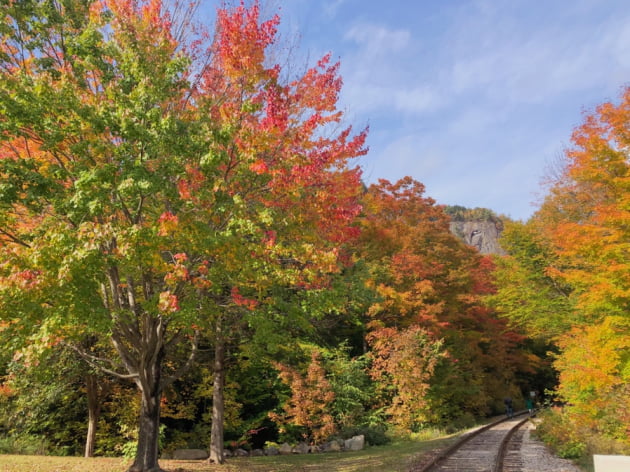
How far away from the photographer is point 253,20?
10086 millimetres

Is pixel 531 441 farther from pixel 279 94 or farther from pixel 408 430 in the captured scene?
pixel 279 94

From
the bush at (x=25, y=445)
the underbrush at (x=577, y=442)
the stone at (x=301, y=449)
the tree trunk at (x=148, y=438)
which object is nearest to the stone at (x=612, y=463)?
the underbrush at (x=577, y=442)

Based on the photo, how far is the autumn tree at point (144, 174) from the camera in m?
7.45

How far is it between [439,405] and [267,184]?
18.1 m

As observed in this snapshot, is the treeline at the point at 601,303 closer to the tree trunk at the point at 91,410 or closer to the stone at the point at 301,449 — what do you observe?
the stone at the point at 301,449

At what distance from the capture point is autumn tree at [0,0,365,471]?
7.45 metres

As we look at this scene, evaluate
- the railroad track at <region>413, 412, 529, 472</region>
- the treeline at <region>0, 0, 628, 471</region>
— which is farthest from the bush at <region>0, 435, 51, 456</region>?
the railroad track at <region>413, 412, 529, 472</region>

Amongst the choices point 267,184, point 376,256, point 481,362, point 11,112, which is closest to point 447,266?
point 376,256

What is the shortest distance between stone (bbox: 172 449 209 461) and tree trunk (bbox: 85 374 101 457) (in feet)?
9.63

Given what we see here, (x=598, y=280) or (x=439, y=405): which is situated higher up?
(x=598, y=280)

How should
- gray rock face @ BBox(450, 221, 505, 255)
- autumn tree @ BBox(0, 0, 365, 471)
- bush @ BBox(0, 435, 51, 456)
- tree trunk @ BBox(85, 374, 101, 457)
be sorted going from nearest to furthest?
1. autumn tree @ BBox(0, 0, 365, 471)
2. bush @ BBox(0, 435, 51, 456)
3. tree trunk @ BBox(85, 374, 101, 457)
4. gray rock face @ BBox(450, 221, 505, 255)

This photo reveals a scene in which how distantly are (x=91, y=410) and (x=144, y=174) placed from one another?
12.4 metres

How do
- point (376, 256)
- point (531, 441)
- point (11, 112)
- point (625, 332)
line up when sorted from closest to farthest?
point (11, 112) → point (625, 332) → point (531, 441) → point (376, 256)

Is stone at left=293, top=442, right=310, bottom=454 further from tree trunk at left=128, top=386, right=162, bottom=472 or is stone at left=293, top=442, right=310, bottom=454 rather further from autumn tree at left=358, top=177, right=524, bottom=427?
tree trunk at left=128, top=386, right=162, bottom=472
